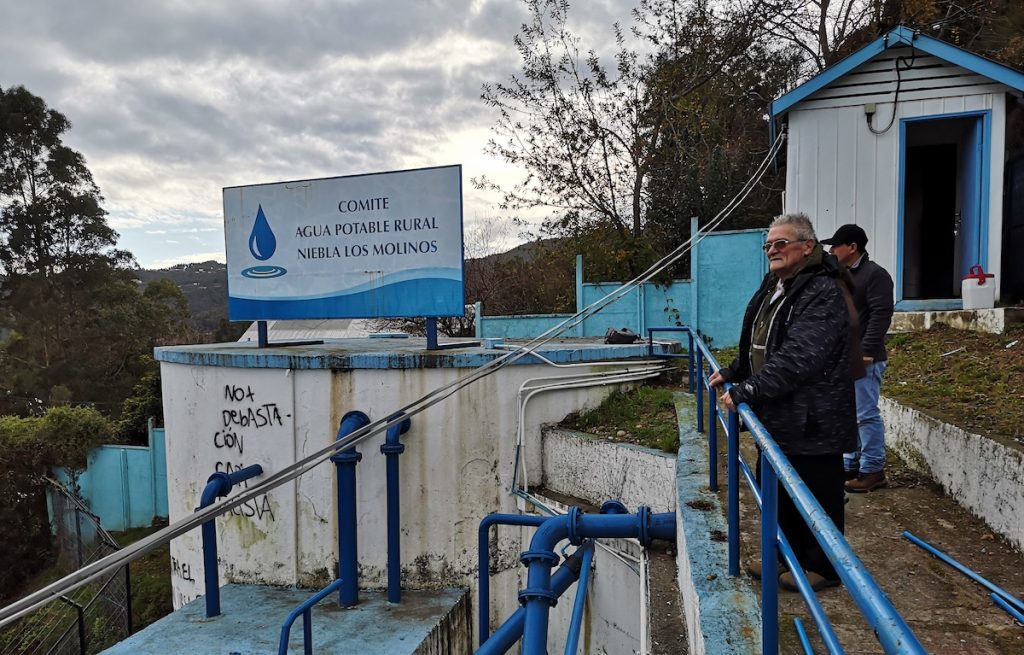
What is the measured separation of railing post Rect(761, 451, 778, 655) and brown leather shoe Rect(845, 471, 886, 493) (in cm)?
213

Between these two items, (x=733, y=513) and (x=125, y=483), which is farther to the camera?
(x=125, y=483)

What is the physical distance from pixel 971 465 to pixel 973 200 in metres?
5.98

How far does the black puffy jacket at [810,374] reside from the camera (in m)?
2.25

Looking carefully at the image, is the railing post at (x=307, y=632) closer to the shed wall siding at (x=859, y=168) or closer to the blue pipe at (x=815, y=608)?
the blue pipe at (x=815, y=608)

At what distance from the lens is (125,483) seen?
50.9ft

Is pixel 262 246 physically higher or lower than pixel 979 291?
higher

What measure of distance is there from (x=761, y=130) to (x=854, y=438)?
15.7 meters

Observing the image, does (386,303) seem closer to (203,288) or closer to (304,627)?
(304,627)

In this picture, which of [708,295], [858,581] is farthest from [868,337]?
[708,295]

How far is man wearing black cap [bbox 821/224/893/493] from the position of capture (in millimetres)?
3363

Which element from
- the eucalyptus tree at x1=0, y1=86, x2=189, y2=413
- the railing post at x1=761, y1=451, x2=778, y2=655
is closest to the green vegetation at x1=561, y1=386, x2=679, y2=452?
the railing post at x1=761, y1=451, x2=778, y2=655

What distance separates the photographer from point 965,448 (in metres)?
3.15

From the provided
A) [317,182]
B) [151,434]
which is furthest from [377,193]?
[151,434]

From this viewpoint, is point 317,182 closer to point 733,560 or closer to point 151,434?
point 733,560
